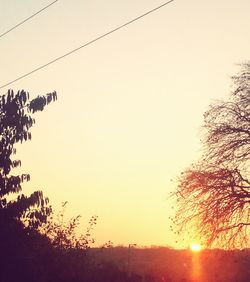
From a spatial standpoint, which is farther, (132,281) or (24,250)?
(132,281)

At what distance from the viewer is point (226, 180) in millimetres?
26344

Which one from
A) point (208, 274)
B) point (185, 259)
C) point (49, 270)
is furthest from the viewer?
point (185, 259)

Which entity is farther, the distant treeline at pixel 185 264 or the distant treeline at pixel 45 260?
the distant treeline at pixel 185 264

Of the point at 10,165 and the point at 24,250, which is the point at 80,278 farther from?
the point at 10,165

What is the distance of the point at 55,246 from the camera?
87.8 ft

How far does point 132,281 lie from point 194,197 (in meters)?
5.39

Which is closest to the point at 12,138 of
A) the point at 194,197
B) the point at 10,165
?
the point at 10,165

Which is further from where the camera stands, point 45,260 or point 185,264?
point 185,264

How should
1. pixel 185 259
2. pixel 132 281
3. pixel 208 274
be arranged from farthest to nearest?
pixel 185 259
pixel 208 274
pixel 132 281

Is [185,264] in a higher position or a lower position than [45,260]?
higher

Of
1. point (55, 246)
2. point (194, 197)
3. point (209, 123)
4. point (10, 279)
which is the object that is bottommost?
point (10, 279)

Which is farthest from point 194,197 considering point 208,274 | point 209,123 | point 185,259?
point 185,259

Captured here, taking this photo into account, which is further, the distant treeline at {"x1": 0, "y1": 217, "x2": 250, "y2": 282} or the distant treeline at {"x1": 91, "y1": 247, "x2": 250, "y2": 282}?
the distant treeline at {"x1": 91, "y1": 247, "x2": 250, "y2": 282}

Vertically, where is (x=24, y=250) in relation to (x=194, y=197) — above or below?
below
